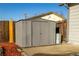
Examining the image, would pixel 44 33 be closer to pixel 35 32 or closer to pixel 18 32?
pixel 35 32

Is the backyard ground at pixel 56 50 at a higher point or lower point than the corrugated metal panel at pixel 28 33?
lower

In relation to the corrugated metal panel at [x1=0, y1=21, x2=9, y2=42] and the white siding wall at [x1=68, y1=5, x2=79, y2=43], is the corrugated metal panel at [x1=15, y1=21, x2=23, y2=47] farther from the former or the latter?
the white siding wall at [x1=68, y1=5, x2=79, y2=43]

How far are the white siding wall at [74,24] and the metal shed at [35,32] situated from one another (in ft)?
0.57

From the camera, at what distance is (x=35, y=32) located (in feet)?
13.8

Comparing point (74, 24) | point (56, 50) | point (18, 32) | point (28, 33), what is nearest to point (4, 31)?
point (18, 32)

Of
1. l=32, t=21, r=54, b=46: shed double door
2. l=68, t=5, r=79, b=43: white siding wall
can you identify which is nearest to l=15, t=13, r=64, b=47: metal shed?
l=32, t=21, r=54, b=46: shed double door

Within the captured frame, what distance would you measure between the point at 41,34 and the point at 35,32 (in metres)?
0.07

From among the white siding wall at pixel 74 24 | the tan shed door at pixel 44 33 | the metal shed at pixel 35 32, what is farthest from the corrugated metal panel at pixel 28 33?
the white siding wall at pixel 74 24

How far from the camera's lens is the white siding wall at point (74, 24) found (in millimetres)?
4156

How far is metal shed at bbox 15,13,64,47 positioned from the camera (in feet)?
13.7

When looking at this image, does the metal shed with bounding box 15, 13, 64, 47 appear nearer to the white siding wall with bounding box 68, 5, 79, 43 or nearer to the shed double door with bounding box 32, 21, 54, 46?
the shed double door with bounding box 32, 21, 54, 46

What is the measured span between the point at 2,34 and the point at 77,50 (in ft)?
Result: 2.56

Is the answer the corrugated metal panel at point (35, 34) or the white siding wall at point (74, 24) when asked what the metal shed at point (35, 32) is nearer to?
the corrugated metal panel at point (35, 34)

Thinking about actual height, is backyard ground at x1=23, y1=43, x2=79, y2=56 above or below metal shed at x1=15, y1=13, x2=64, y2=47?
below
